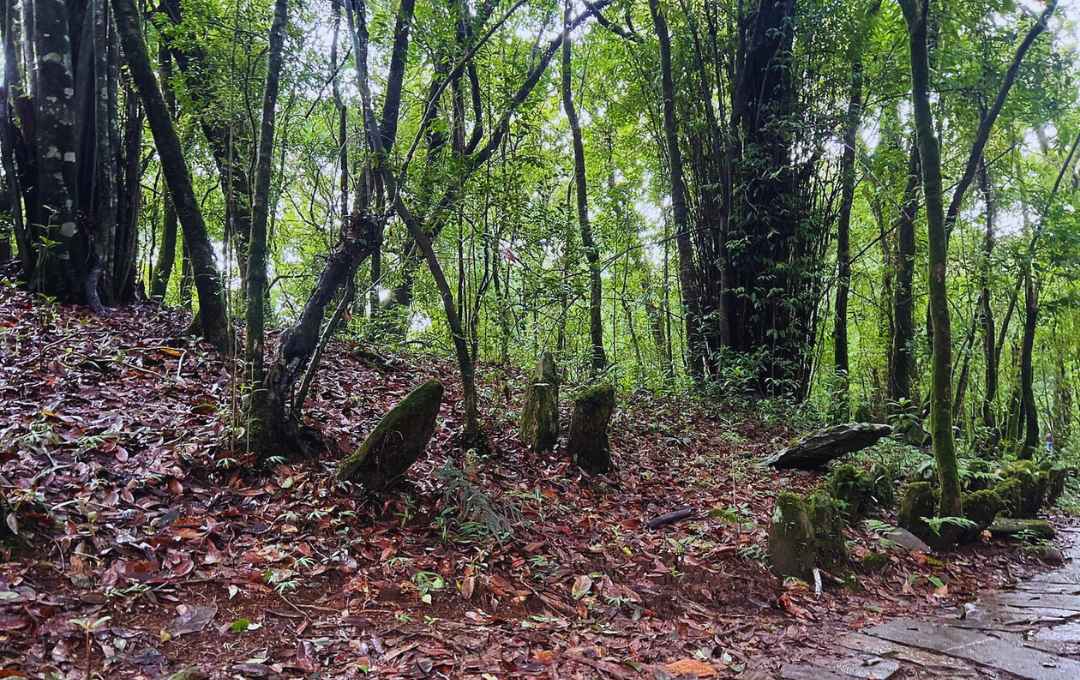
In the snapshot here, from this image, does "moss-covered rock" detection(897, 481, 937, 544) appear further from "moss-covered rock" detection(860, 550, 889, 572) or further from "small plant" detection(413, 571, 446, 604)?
"small plant" detection(413, 571, 446, 604)

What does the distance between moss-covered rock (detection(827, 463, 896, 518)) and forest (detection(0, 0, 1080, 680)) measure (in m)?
0.03

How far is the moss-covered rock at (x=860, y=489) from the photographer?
4.95 meters

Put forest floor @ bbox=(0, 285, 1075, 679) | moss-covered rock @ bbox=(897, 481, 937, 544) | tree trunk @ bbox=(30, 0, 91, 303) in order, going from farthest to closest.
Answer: tree trunk @ bbox=(30, 0, 91, 303) < moss-covered rock @ bbox=(897, 481, 937, 544) < forest floor @ bbox=(0, 285, 1075, 679)

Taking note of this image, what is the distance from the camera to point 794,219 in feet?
28.9

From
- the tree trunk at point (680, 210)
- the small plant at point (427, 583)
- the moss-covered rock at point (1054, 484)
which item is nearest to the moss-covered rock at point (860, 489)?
the small plant at point (427, 583)

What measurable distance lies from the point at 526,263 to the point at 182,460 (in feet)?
13.4

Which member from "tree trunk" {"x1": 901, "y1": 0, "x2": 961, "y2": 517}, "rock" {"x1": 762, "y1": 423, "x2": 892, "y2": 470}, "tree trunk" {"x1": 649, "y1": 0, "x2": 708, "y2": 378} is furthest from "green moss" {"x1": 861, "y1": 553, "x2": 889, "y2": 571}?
"tree trunk" {"x1": 649, "y1": 0, "x2": 708, "y2": 378}

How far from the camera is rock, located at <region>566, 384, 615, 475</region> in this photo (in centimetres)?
524

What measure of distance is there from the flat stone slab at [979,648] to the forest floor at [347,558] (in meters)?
0.20

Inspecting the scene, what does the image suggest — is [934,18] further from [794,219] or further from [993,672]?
[993,672]

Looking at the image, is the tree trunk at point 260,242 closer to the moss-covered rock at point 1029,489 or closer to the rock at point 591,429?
the rock at point 591,429

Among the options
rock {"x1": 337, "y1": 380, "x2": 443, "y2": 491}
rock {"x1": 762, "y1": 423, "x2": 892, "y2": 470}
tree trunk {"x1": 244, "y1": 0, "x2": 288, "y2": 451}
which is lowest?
rock {"x1": 762, "y1": 423, "x2": 892, "y2": 470}

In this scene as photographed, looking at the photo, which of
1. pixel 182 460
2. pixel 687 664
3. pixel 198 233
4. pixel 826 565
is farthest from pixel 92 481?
pixel 826 565

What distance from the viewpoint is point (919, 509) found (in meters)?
4.75
